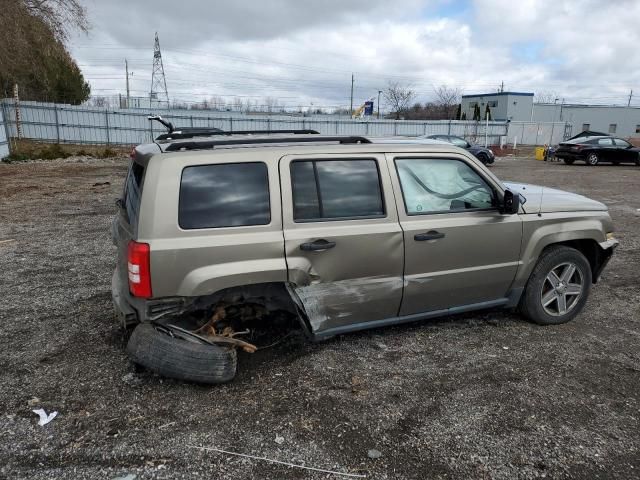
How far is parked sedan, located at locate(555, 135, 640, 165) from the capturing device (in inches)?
938

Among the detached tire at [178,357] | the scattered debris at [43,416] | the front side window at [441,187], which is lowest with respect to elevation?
the scattered debris at [43,416]

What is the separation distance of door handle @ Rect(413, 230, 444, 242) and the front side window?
0.57 feet

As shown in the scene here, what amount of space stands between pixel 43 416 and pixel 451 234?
310 cm

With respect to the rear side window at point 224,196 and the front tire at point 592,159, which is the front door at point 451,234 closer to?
the rear side window at point 224,196

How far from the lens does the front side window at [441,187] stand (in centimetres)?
390

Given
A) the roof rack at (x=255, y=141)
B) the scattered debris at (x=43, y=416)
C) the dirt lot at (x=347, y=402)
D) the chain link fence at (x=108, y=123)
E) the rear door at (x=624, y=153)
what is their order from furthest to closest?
the chain link fence at (x=108, y=123)
the rear door at (x=624, y=153)
the roof rack at (x=255, y=141)
the scattered debris at (x=43, y=416)
the dirt lot at (x=347, y=402)

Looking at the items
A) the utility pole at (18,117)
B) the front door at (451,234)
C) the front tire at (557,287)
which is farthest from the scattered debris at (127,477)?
the utility pole at (18,117)

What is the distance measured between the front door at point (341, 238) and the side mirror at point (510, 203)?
0.98 m

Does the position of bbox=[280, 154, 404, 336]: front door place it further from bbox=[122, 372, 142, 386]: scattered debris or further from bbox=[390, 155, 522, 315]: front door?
bbox=[122, 372, 142, 386]: scattered debris

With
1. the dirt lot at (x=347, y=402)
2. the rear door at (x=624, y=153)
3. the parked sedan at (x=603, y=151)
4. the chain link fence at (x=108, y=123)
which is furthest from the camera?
the chain link fence at (x=108, y=123)

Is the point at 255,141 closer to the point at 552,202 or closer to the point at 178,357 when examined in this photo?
the point at 178,357

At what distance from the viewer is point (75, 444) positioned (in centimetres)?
286

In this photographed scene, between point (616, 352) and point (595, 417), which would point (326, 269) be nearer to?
point (595, 417)

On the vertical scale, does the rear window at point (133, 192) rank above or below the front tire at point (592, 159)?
above
